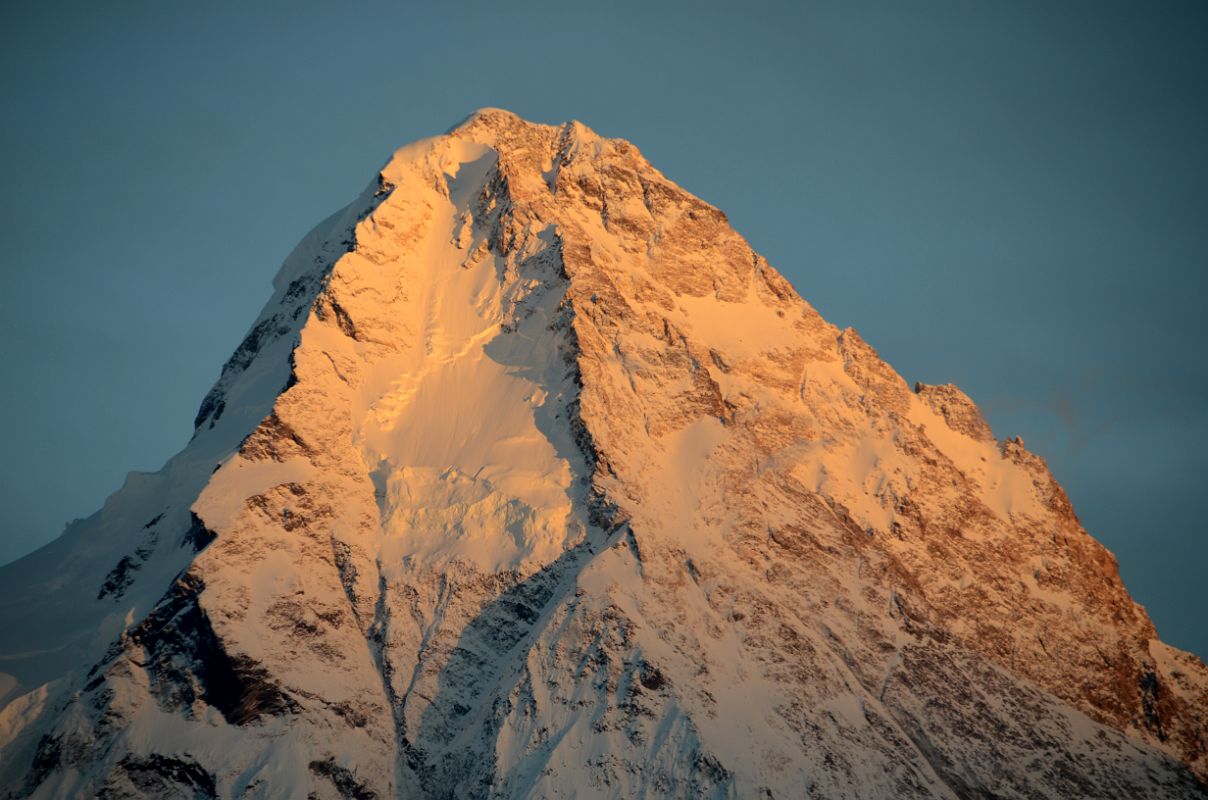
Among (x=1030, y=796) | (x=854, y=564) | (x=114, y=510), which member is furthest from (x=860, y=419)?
(x=114, y=510)

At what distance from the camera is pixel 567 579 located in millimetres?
151125

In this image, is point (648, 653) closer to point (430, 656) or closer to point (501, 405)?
point (430, 656)

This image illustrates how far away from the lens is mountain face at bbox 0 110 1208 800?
137m

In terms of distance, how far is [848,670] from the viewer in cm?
15112

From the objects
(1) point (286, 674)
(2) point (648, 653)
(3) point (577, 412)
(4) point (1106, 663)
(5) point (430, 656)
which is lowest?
(1) point (286, 674)

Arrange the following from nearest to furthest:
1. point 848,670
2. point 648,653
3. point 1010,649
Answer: point 648,653 < point 848,670 < point 1010,649

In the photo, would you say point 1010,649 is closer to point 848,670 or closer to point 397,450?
point 848,670

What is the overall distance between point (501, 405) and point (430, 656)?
3700 centimetres

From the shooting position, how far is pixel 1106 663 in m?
168

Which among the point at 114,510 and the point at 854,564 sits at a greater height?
the point at 854,564

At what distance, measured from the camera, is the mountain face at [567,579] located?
450 ft

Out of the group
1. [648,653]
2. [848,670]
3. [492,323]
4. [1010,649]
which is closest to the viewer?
[648,653]

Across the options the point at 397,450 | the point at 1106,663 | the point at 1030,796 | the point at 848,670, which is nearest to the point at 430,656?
the point at 397,450

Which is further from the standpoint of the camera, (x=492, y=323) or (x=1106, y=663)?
(x=492, y=323)
